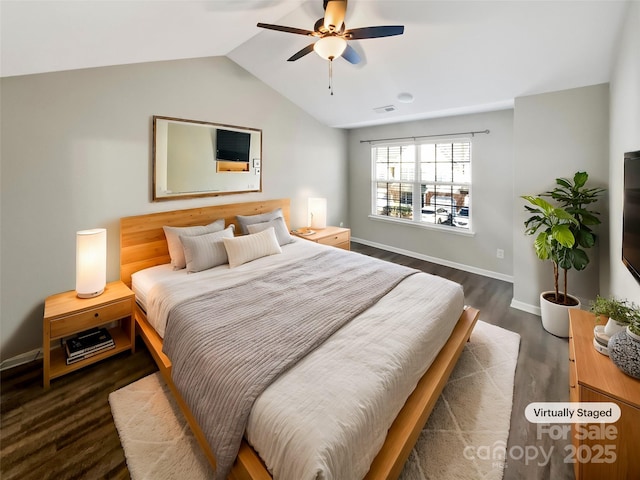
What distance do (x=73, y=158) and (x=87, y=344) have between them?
1.57 meters

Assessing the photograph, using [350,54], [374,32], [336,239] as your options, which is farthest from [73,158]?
[336,239]

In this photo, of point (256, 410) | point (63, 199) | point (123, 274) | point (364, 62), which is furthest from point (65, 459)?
point (364, 62)

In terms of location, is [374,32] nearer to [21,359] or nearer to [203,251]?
[203,251]

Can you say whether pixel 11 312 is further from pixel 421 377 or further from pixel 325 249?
pixel 421 377

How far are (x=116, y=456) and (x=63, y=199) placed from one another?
6.74 ft

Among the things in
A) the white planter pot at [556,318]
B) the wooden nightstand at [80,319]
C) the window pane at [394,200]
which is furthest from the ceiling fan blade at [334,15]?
the window pane at [394,200]

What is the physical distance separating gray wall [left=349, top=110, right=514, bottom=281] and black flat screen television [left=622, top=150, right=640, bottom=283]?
225 cm

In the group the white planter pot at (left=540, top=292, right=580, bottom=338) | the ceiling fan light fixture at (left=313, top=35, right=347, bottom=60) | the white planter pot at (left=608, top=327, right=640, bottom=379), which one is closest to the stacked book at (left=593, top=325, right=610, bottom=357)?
the white planter pot at (left=608, top=327, right=640, bottom=379)

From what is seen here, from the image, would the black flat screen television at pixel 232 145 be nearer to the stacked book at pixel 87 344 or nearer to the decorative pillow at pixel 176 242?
the decorative pillow at pixel 176 242

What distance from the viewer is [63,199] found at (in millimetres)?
2480

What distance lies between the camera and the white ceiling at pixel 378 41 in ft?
6.01

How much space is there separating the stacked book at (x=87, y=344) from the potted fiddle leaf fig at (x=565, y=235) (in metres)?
3.89

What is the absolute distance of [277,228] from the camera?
367 cm

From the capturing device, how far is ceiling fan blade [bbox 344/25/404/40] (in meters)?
Result: 2.09
